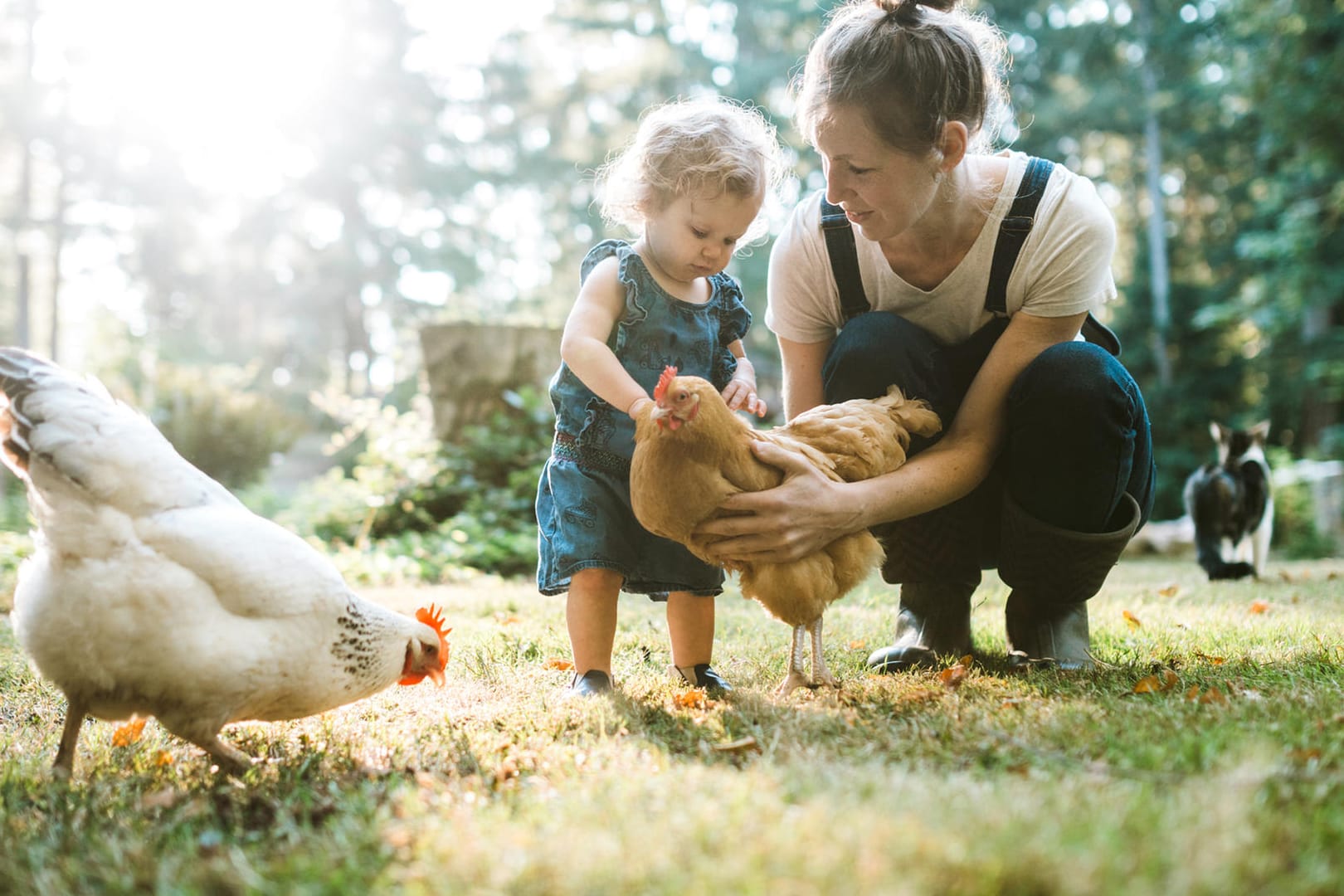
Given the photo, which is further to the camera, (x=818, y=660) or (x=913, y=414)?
(x=913, y=414)

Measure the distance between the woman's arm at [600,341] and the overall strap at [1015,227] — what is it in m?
1.03

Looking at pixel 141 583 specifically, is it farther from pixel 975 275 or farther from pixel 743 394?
pixel 975 275

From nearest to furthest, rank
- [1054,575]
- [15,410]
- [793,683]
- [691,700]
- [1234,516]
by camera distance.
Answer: [15,410] → [691,700] → [793,683] → [1054,575] → [1234,516]

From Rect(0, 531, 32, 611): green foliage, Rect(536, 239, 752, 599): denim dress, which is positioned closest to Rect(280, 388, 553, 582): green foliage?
Rect(0, 531, 32, 611): green foliage

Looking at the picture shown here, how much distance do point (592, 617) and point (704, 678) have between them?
357 millimetres

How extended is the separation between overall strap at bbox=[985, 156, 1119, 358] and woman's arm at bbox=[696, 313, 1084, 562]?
104 mm

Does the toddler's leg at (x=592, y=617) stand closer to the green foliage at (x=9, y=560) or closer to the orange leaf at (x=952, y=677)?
the orange leaf at (x=952, y=677)

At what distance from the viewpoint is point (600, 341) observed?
2.47m

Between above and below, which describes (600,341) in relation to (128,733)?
above

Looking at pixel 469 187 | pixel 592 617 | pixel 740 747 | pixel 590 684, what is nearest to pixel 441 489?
pixel 592 617

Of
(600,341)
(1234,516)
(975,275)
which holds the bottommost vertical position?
(1234,516)

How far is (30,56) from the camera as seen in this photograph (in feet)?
51.5

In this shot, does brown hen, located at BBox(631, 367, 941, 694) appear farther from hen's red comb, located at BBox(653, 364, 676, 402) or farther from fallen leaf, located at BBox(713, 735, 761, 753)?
fallen leaf, located at BBox(713, 735, 761, 753)

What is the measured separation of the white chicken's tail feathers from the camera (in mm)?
1727
